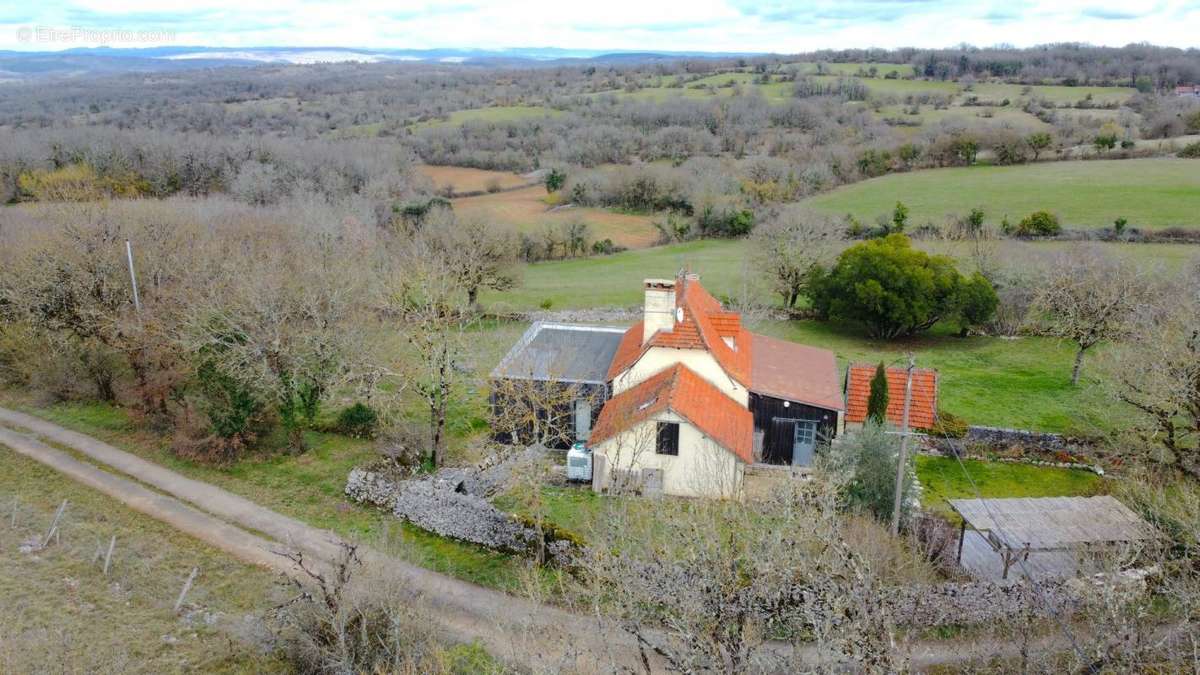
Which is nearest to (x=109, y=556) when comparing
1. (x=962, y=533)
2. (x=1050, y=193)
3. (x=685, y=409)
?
(x=685, y=409)

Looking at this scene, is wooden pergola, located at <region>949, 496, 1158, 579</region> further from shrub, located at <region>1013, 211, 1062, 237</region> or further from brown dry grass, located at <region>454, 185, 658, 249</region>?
brown dry grass, located at <region>454, 185, 658, 249</region>

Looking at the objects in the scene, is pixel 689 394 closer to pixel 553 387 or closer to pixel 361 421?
pixel 553 387

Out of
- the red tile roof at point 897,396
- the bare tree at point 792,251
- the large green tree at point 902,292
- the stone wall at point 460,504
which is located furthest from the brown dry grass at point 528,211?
the red tile roof at point 897,396

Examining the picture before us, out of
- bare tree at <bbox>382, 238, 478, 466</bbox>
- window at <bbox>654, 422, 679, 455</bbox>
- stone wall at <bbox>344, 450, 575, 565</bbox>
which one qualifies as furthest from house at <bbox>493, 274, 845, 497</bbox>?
stone wall at <bbox>344, 450, 575, 565</bbox>

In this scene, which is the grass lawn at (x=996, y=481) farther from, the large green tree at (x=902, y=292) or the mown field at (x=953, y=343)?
the large green tree at (x=902, y=292)

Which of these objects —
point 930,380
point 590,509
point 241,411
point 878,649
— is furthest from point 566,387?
point 878,649

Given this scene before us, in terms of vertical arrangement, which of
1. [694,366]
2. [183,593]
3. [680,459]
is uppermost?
[694,366]
